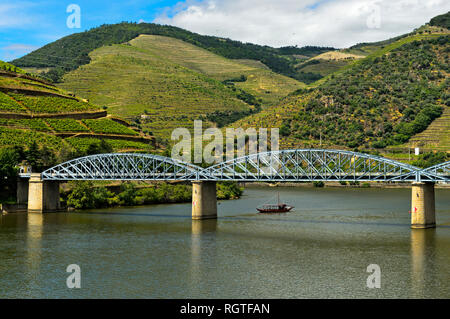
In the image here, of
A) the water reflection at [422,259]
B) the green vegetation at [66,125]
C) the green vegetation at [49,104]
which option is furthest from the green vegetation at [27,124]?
the water reflection at [422,259]

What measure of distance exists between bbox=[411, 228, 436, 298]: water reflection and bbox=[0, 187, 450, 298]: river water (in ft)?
0.24

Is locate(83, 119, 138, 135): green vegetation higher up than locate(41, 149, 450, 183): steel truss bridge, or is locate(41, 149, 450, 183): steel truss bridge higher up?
locate(83, 119, 138, 135): green vegetation

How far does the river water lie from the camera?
123 feet

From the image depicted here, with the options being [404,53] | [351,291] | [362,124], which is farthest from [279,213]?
[404,53]

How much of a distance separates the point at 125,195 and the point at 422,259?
54847 mm

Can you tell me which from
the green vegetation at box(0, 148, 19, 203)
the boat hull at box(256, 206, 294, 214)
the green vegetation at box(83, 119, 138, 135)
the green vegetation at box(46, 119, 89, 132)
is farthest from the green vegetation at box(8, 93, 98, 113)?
the boat hull at box(256, 206, 294, 214)

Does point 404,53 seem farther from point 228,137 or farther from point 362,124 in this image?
point 228,137

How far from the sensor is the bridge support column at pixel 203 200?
69.3 metres

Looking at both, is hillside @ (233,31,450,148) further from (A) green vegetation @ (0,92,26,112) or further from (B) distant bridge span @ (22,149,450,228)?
(B) distant bridge span @ (22,149,450,228)

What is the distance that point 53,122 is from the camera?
4417 inches

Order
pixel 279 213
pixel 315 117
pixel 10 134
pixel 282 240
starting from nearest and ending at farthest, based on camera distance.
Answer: pixel 282 240
pixel 279 213
pixel 10 134
pixel 315 117

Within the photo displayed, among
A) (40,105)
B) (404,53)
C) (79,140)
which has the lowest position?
(79,140)

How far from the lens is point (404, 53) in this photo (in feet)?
616
